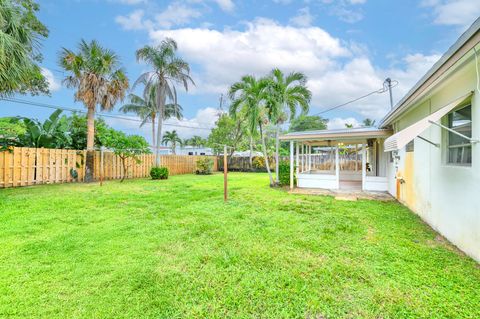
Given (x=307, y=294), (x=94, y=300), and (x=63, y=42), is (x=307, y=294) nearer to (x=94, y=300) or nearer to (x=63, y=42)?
(x=94, y=300)

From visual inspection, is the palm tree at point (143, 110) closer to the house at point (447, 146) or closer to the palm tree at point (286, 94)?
the palm tree at point (286, 94)

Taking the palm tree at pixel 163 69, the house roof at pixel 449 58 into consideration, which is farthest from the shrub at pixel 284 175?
the palm tree at pixel 163 69

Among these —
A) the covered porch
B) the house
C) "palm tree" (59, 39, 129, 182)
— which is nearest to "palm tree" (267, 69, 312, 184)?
the covered porch

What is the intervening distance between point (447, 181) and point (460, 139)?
78 cm

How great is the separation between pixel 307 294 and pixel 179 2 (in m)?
12.8

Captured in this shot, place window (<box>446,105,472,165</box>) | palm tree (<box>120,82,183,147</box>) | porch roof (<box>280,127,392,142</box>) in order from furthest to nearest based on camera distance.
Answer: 1. palm tree (<box>120,82,183,147</box>)
2. porch roof (<box>280,127,392,142</box>)
3. window (<box>446,105,472,165</box>)

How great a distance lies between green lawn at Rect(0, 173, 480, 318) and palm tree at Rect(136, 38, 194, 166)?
36.4 feet

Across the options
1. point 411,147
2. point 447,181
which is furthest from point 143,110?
point 447,181

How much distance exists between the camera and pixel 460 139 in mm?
3949

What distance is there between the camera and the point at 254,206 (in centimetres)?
701

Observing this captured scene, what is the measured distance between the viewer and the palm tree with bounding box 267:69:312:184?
1054cm

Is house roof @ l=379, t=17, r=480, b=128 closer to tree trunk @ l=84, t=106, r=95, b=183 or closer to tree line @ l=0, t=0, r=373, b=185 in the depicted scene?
tree line @ l=0, t=0, r=373, b=185

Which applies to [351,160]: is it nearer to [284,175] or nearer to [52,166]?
[284,175]

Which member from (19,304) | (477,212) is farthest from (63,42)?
(477,212)
